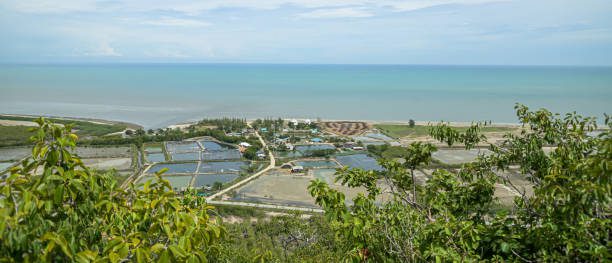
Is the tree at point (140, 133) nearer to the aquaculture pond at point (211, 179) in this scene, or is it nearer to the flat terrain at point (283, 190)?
the aquaculture pond at point (211, 179)

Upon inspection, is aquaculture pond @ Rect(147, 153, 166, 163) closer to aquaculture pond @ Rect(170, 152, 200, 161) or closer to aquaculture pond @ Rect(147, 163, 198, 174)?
aquaculture pond @ Rect(170, 152, 200, 161)

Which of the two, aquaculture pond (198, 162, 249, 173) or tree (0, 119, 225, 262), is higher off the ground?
tree (0, 119, 225, 262)

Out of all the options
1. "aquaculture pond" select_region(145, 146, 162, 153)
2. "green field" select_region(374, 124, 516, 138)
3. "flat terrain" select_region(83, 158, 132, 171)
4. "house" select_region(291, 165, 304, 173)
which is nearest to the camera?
"house" select_region(291, 165, 304, 173)

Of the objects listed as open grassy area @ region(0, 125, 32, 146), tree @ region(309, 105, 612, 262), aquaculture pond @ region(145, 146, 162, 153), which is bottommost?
aquaculture pond @ region(145, 146, 162, 153)

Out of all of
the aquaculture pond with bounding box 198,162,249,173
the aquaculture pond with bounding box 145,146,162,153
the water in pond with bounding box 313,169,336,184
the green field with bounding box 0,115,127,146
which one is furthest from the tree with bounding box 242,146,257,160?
the green field with bounding box 0,115,127,146

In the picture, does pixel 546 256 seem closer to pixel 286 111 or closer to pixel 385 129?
pixel 385 129

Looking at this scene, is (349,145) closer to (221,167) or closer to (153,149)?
(221,167)
